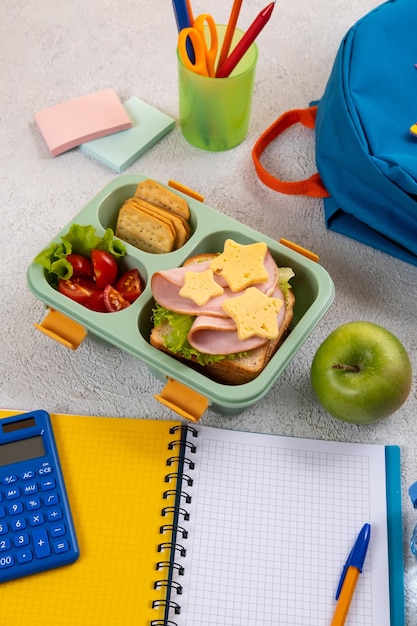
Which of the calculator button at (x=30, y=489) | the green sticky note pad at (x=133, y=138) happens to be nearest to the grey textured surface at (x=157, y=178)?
the green sticky note pad at (x=133, y=138)

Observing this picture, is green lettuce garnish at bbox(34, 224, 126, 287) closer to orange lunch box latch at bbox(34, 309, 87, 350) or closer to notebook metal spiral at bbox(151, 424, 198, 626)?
orange lunch box latch at bbox(34, 309, 87, 350)

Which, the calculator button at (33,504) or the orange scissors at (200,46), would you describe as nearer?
the calculator button at (33,504)

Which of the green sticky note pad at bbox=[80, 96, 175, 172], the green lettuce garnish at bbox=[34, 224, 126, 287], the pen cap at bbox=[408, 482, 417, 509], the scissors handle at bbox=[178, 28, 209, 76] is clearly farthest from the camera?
the green sticky note pad at bbox=[80, 96, 175, 172]

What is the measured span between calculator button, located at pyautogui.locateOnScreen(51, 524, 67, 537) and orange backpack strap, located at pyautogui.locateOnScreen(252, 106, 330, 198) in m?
0.61

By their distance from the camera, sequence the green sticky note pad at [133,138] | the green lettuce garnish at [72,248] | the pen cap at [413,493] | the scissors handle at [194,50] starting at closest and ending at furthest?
the pen cap at [413,493]
the green lettuce garnish at [72,248]
the scissors handle at [194,50]
the green sticky note pad at [133,138]

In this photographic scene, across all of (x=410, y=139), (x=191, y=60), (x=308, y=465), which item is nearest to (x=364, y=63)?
(x=410, y=139)

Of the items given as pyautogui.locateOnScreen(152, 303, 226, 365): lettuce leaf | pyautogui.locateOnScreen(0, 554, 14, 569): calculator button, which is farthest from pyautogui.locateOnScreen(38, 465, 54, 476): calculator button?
pyautogui.locateOnScreen(152, 303, 226, 365): lettuce leaf

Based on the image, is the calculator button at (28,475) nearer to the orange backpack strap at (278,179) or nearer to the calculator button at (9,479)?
the calculator button at (9,479)

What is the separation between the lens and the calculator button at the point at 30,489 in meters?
0.91

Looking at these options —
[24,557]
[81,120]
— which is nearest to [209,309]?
[24,557]

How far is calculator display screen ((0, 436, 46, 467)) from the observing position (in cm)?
93

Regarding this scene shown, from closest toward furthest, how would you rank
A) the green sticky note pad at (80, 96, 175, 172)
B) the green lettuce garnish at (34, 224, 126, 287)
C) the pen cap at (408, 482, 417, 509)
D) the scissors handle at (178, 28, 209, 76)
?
the pen cap at (408, 482, 417, 509)
the green lettuce garnish at (34, 224, 126, 287)
the scissors handle at (178, 28, 209, 76)
the green sticky note pad at (80, 96, 175, 172)

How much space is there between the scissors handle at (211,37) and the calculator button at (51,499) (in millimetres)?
659

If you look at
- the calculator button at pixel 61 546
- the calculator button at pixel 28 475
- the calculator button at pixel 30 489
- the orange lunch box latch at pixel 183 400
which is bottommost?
the calculator button at pixel 61 546
